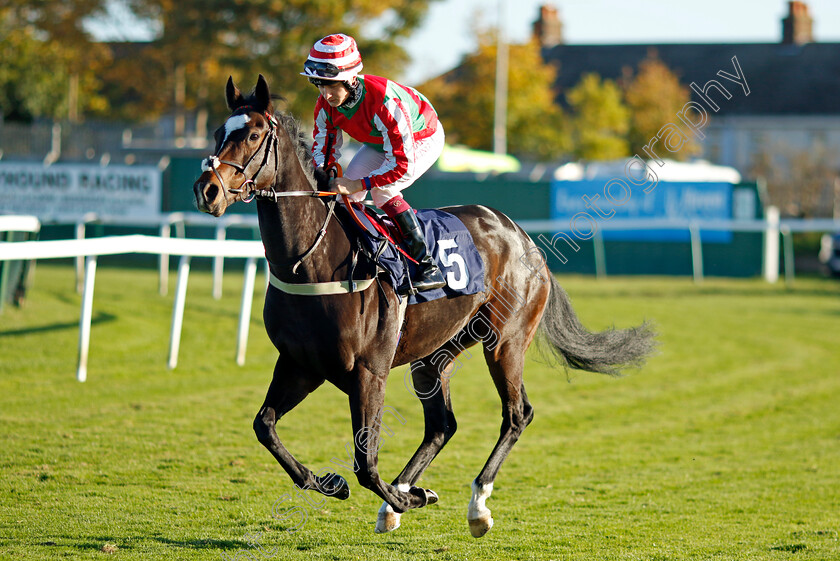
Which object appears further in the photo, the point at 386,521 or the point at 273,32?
the point at 273,32

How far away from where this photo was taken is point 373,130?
171 inches

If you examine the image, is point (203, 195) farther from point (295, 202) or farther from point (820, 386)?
point (820, 386)

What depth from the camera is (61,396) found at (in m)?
7.14

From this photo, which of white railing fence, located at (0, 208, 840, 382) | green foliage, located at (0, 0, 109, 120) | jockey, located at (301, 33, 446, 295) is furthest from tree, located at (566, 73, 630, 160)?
jockey, located at (301, 33, 446, 295)

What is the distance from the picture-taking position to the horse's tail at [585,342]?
5.49 meters

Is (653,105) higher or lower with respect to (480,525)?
higher

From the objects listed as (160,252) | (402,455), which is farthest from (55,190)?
(402,455)

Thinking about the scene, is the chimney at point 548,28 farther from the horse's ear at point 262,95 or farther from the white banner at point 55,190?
the horse's ear at point 262,95

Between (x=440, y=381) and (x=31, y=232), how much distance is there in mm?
6422

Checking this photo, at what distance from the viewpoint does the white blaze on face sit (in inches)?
148

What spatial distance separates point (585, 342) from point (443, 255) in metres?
1.30

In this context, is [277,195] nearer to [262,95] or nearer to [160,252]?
[262,95]

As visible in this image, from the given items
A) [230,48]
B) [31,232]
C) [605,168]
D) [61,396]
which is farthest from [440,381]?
[230,48]

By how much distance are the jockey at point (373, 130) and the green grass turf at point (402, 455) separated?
4.50 feet
